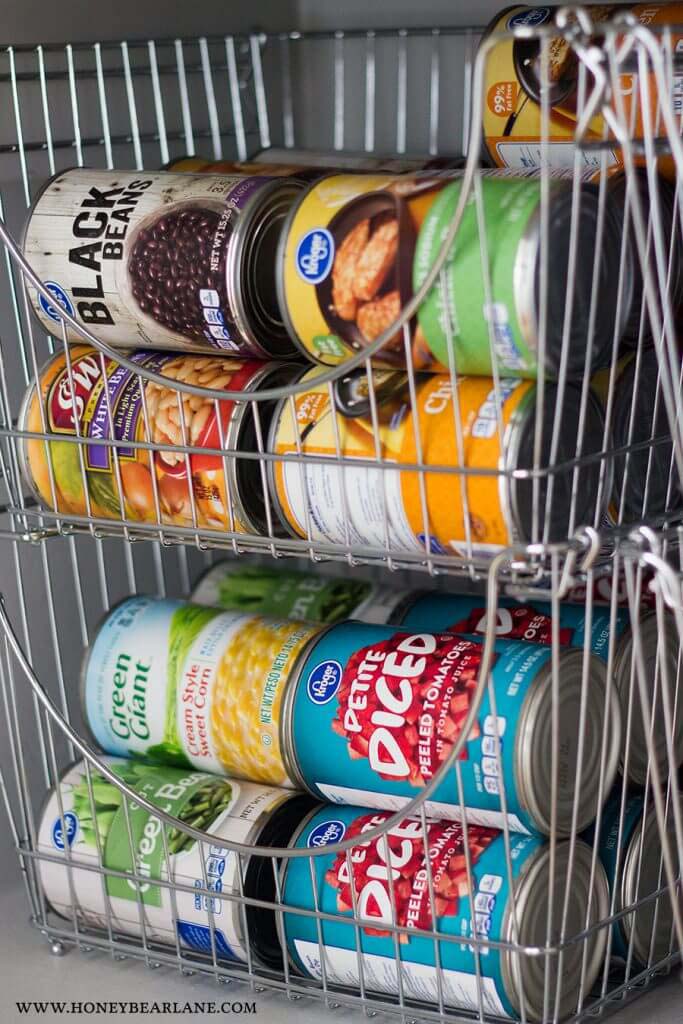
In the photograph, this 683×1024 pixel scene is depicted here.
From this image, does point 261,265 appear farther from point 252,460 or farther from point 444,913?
point 444,913

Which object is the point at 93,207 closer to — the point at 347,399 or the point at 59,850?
the point at 347,399

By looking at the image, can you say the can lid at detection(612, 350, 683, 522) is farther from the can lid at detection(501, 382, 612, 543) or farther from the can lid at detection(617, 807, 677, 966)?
the can lid at detection(617, 807, 677, 966)

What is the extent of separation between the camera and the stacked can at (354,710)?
3.09 ft

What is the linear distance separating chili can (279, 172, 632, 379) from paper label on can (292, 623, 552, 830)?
0.21 metres

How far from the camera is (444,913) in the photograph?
0.96 meters

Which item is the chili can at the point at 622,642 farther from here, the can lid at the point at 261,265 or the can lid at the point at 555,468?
the can lid at the point at 261,265

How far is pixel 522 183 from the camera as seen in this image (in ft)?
2.80

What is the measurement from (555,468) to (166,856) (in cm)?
44

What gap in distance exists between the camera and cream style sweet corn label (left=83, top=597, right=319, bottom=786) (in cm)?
106

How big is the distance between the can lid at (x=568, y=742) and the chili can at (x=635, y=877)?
0.15 feet

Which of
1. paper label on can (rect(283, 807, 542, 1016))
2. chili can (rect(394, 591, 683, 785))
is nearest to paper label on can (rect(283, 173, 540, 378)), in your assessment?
chili can (rect(394, 591, 683, 785))

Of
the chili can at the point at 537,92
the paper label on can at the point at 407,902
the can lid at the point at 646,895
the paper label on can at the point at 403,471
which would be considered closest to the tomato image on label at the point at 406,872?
the paper label on can at the point at 407,902

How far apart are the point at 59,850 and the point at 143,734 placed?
11cm

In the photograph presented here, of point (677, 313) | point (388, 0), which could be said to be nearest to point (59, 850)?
point (677, 313)
